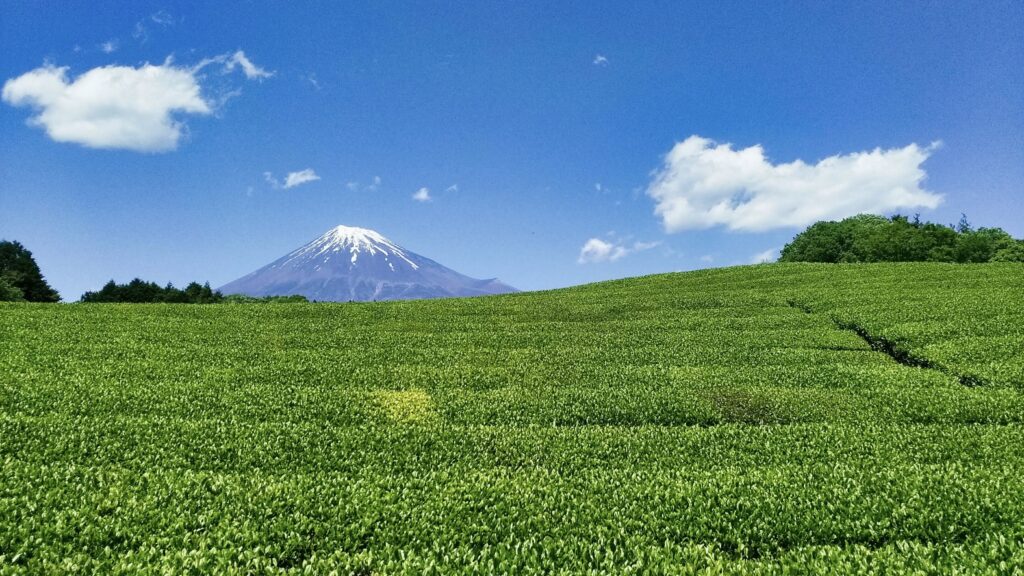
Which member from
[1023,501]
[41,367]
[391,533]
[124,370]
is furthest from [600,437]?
[41,367]

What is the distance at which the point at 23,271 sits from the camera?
106 m

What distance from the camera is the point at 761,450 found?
57.3 feet

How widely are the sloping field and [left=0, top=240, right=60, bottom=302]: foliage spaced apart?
3502 inches

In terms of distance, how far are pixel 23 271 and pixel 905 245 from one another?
16727cm

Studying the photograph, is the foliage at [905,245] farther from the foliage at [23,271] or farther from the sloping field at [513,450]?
the foliage at [23,271]

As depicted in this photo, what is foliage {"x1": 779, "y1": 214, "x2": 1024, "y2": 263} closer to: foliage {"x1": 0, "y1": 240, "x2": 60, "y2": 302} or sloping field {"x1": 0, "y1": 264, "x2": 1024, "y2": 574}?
sloping field {"x1": 0, "y1": 264, "x2": 1024, "y2": 574}

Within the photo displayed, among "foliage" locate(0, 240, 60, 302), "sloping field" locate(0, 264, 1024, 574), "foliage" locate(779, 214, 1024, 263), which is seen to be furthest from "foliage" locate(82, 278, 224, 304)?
"foliage" locate(779, 214, 1024, 263)

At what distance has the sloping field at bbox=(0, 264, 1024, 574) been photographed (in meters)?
11.4

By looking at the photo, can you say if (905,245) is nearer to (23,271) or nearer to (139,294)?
Answer: (139,294)

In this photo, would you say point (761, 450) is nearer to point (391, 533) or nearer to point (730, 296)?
point (391, 533)

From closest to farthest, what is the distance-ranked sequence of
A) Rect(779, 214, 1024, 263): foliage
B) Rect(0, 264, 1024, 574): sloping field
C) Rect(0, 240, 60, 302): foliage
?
Rect(0, 264, 1024, 574): sloping field
Rect(0, 240, 60, 302): foliage
Rect(779, 214, 1024, 263): foliage

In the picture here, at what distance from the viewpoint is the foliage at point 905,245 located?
112438mm

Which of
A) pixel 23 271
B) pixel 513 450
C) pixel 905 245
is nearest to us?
pixel 513 450

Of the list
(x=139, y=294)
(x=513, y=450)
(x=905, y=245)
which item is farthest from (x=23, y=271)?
(x=905, y=245)
